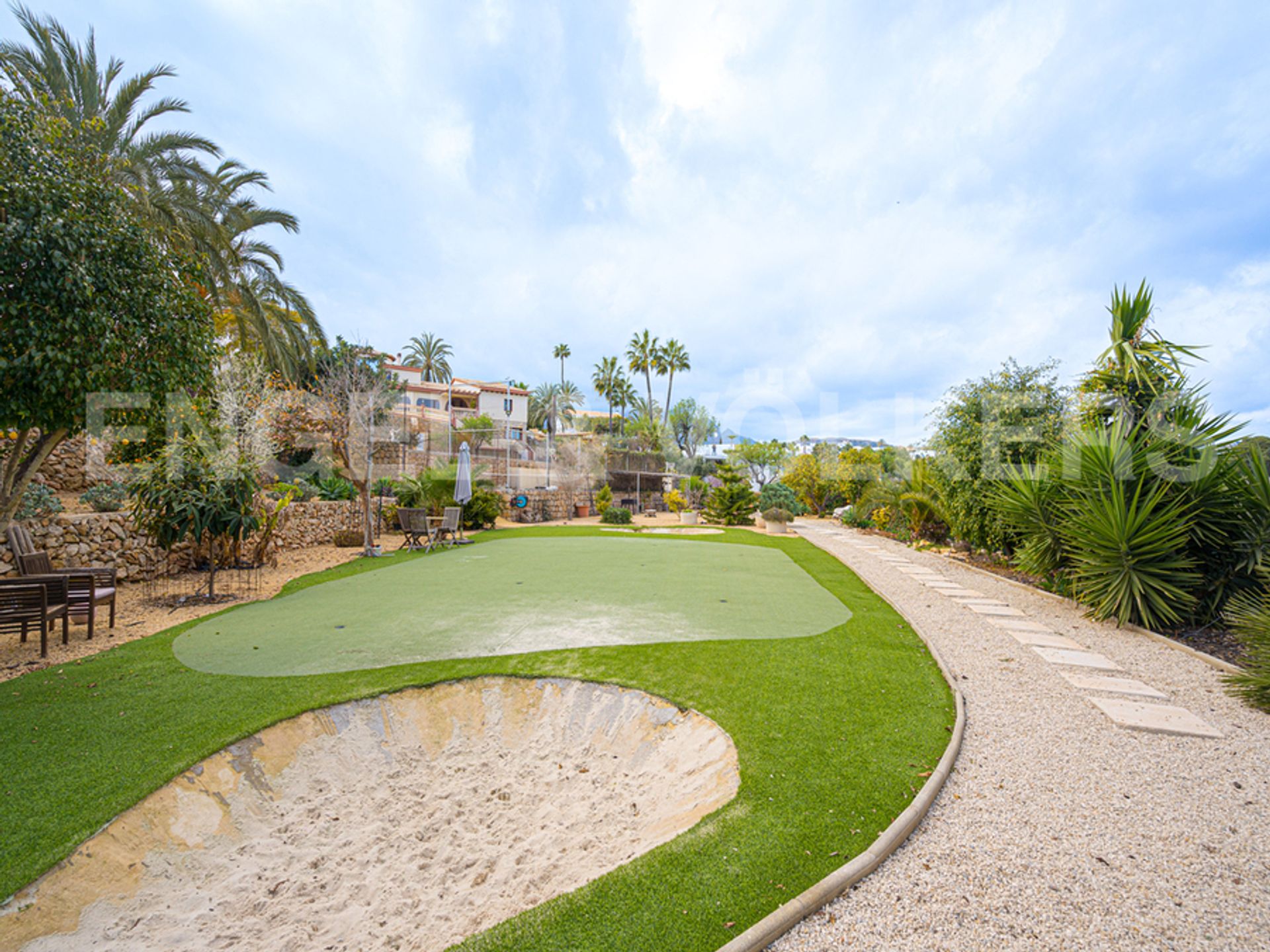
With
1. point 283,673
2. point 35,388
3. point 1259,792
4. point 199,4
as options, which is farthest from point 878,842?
point 199,4

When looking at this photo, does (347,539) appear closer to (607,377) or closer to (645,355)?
(645,355)

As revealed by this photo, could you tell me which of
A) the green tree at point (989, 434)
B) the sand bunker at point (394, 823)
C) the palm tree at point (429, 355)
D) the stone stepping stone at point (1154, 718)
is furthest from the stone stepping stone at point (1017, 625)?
the palm tree at point (429, 355)

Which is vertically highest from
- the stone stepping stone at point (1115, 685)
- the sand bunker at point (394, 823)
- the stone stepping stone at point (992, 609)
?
the stone stepping stone at point (992, 609)

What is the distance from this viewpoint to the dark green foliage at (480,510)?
1630cm

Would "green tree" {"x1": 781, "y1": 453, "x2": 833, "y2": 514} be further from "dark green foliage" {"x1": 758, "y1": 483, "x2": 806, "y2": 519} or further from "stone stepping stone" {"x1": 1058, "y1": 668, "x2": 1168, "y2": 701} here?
"stone stepping stone" {"x1": 1058, "y1": 668, "x2": 1168, "y2": 701}

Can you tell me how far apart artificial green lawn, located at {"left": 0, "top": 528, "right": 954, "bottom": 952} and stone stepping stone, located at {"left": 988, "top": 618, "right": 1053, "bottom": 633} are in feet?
4.96

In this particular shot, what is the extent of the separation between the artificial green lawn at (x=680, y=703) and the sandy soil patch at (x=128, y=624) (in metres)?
0.47

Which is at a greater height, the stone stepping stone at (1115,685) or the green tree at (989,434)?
the green tree at (989,434)

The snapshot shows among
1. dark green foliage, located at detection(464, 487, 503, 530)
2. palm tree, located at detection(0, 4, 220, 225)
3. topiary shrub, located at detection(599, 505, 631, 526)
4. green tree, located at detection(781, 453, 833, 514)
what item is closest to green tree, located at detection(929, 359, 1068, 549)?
topiary shrub, located at detection(599, 505, 631, 526)

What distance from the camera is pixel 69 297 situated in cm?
386

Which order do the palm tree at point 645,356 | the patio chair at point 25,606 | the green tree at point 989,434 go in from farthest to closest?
the palm tree at point 645,356, the green tree at point 989,434, the patio chair at point 25,606

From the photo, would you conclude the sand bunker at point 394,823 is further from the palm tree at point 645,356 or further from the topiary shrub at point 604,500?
the palm tree at point 645,356

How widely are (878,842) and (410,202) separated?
74.8ft

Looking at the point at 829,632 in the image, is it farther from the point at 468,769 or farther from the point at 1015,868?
the point at 468,769
